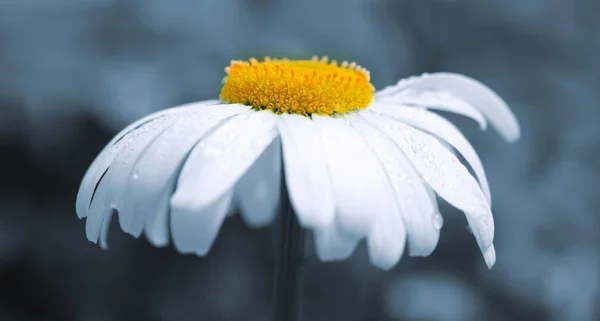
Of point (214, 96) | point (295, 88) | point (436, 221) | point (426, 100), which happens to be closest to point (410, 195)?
point (436, 221)

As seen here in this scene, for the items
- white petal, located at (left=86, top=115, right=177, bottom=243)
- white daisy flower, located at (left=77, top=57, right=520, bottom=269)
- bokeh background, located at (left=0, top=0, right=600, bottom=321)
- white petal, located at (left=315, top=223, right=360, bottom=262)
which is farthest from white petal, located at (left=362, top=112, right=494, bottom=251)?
bokeh background, located at (left=0, top=0, right=600, bottom=321)

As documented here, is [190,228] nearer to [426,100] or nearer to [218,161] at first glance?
[218,161]

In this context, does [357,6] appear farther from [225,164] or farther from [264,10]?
[225,164]

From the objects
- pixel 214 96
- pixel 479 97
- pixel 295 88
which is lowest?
pixel 295 88

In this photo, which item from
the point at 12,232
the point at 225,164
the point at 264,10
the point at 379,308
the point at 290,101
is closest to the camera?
the point at 225,164

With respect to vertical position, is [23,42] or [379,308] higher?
[23,42]

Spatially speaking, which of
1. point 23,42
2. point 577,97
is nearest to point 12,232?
point 23,42

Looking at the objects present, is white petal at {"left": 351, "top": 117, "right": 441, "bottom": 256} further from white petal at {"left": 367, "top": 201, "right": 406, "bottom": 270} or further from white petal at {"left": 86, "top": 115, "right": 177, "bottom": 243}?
white petal at {"left": 86, "top": 115, "right": 177, "bottom": 243}
